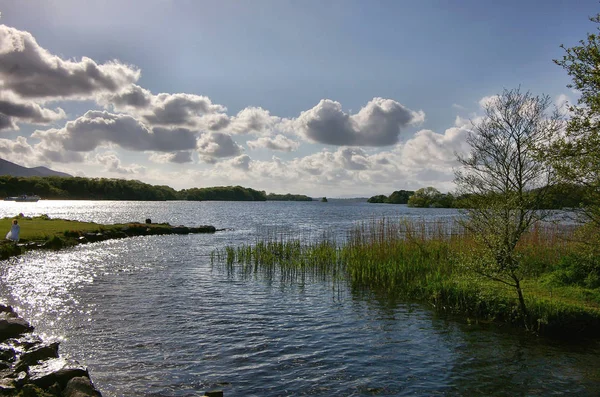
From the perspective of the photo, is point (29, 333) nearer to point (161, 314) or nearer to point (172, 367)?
point (161, 314)

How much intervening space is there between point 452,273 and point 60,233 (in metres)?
38.0

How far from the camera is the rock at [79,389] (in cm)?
856

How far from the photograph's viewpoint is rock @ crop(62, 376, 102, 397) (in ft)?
28.1

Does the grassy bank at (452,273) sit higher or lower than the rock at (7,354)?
higher

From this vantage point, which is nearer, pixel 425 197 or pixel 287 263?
pixel 287 263

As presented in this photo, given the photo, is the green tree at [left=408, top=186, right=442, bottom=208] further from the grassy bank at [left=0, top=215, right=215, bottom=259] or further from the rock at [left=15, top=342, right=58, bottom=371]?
the rock at [left=15, top=342, right=58, bottom=371]

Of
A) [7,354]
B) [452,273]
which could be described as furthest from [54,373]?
[452,273]

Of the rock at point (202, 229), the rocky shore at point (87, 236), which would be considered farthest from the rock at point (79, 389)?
the rock at point (202, 229)

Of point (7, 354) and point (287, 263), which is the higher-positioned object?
point (287, 263)

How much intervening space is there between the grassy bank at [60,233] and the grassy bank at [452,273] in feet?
53.7

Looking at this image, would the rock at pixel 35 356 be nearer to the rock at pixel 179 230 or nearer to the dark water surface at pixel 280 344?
the dark water surface at pixel 280 344

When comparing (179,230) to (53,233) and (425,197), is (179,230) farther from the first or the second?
(425,197)

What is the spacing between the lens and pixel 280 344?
527 inches

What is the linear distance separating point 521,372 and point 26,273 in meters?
26.4
